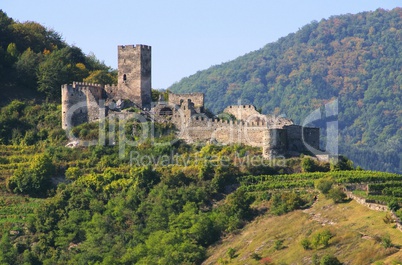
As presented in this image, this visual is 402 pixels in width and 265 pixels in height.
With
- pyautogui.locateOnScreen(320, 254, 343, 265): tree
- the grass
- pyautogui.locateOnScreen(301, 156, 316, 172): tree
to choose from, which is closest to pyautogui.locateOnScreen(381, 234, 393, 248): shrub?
pyautogui.locateOnScreen(320, 254, 343, 265): tree

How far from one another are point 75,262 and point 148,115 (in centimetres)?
1555

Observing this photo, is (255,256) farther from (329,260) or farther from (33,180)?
(33,180)

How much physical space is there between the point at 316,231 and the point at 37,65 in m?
33.1

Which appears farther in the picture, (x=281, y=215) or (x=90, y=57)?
(x=90, y=57)

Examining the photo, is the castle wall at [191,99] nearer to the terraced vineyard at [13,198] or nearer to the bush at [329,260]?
the terraced vineyard at [13,198]

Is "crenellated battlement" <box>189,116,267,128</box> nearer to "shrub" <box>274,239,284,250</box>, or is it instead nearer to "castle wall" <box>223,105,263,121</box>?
"castle wall" <box>223,105,263,121</box>

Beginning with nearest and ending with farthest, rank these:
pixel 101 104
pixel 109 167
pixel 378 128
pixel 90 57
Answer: pixel 109 167
pixel 101 104
pixel 90 57
pixel 378 128

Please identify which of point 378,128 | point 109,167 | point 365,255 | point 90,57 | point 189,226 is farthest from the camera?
point 378,128

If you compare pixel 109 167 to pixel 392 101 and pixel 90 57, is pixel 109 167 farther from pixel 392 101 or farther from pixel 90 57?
pixel 392 101

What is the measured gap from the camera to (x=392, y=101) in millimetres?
194375

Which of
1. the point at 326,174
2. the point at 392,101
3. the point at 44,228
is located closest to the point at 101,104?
the point at 44,228

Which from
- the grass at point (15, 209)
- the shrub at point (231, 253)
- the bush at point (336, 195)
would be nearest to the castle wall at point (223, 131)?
the bush at point (336, 195)

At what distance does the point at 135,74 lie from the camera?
3194 inches

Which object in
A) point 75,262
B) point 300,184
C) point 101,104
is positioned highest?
point 101,104
